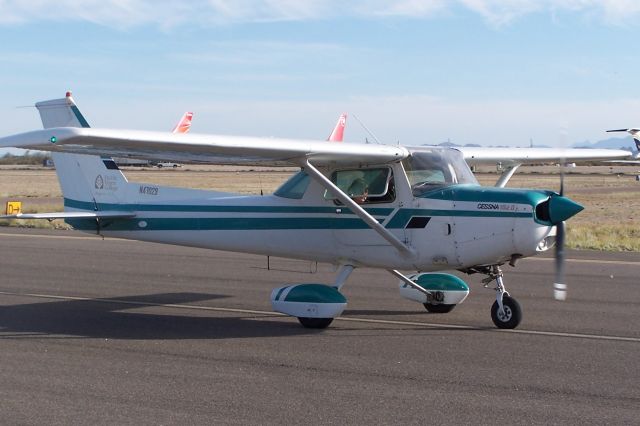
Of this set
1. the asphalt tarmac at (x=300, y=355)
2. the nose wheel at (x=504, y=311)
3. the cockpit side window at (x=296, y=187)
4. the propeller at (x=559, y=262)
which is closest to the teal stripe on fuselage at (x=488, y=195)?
the propeller at (x=559, y=262)

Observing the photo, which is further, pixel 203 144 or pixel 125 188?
pixel 125 188

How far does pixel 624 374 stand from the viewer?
24.0 feet

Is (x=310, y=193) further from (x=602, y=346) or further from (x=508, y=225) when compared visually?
(x=602, y=346)

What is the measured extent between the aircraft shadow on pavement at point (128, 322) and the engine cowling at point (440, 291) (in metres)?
1.60

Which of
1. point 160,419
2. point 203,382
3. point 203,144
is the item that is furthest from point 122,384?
point 203,144

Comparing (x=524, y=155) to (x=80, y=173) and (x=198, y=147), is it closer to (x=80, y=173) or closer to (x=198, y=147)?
(x=198, y=147)

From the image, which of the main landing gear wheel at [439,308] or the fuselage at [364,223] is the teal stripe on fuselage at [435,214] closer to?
the fuselage at [364,223]

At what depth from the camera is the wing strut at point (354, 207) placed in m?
9.46

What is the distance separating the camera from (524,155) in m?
11.9

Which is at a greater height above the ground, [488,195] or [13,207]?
[488,195]

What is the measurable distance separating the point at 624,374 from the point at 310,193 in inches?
171

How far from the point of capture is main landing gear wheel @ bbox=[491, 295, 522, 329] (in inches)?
369

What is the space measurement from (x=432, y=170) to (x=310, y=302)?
2.01m

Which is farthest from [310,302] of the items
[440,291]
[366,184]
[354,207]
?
[440,291]
